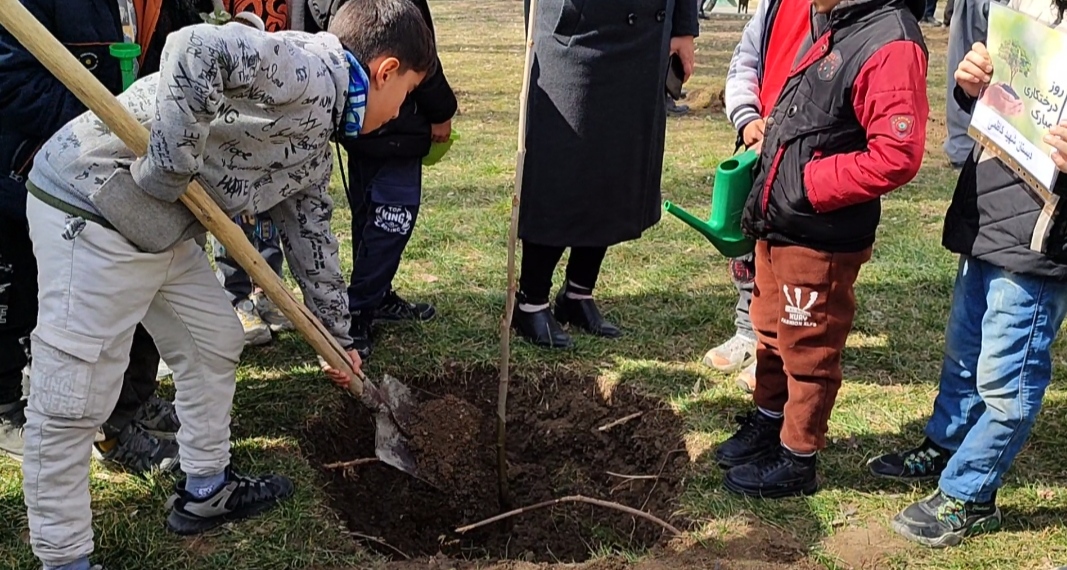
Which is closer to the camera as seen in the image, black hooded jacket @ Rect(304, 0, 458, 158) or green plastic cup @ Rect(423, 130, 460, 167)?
black hooded jacket @ Rect(304, 0, 458, 158)

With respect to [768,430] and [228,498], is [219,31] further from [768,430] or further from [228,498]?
[768,430]

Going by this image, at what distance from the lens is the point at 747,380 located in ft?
12.6

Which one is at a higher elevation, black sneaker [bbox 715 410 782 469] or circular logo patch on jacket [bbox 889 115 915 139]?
circular logo patch on jacket [bbox 889 115 915 139]

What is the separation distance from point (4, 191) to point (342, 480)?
1.49 metres

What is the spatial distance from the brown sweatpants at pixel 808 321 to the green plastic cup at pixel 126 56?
80.9 inches

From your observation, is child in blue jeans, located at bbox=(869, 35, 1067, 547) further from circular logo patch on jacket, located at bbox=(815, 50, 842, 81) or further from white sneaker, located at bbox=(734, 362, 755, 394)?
white sneaker, located at bbox=(734, 362, 755, 394)

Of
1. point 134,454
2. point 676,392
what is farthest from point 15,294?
point 676,392

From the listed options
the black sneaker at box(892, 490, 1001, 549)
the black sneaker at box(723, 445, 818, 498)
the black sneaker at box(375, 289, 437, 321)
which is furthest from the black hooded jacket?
the black sneaker at box(892, 490, 1001, 549)

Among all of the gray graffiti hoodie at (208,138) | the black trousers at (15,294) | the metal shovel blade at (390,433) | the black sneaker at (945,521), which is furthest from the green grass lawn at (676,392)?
the gray graffiti hoodie at (208,138)

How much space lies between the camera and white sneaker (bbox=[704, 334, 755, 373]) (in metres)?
4.00

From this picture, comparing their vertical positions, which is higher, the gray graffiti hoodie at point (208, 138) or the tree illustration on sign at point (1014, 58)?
the tree illustration on sign at point (1014, 58)

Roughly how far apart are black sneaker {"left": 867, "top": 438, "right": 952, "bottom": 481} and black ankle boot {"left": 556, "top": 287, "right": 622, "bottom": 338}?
141 cm

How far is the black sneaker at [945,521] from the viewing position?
289 cm

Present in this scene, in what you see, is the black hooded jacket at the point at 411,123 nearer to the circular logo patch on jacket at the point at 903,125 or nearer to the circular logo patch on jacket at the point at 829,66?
the circular logo patch on jacket at the point at 829,66
